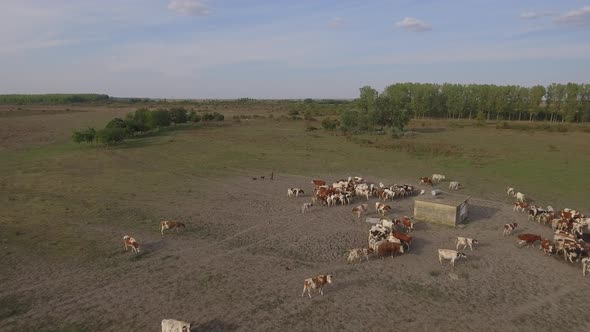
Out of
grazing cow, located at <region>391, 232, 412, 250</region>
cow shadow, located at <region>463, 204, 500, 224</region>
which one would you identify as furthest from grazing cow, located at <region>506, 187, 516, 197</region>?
grazing cow, located at <region>391, 232, 412, 250</region>

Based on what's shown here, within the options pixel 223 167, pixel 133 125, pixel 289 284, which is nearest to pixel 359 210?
pixel 289 284

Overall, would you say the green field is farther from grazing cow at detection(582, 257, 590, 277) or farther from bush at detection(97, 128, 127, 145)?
grazing cow at detection(582, 257, 590, 277)

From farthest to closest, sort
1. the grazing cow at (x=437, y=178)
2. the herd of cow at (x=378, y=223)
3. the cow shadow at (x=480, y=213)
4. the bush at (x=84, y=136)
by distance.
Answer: the bush at (x=84, y=136), the grazing cow at (x=437, y=178), the cow shadow at (x=480, y=213), the herd of cow at (x=378, y=223)

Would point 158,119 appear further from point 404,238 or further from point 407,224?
point 404,238

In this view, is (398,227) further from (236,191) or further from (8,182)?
(8,182)

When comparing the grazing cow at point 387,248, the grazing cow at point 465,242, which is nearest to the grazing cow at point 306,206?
the grazing cow at point 387,248

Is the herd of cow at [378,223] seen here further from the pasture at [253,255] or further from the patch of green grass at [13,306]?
the patch of green grass at [13,306]

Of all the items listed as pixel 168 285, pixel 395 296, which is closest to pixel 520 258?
pixel 395 296
